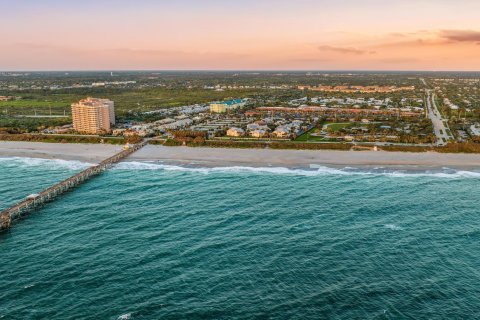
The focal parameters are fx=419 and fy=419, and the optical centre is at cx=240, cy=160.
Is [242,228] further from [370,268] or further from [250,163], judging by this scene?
[250,163]

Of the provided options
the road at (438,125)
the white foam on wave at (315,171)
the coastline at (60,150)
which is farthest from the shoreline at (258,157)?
the road at (438,125)

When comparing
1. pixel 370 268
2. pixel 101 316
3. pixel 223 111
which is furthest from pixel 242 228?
pixel 223 111

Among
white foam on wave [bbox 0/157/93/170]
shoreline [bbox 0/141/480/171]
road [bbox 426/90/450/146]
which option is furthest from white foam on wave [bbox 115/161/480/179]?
road [bbox 426/90/450/146]

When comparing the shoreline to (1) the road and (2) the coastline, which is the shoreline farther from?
(1) the road

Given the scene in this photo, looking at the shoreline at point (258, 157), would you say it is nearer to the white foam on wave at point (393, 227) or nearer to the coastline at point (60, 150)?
the coastline at point (60, 150)

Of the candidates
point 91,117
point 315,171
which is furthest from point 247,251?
point 91,117

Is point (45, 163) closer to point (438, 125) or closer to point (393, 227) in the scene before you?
point (393, 227)
